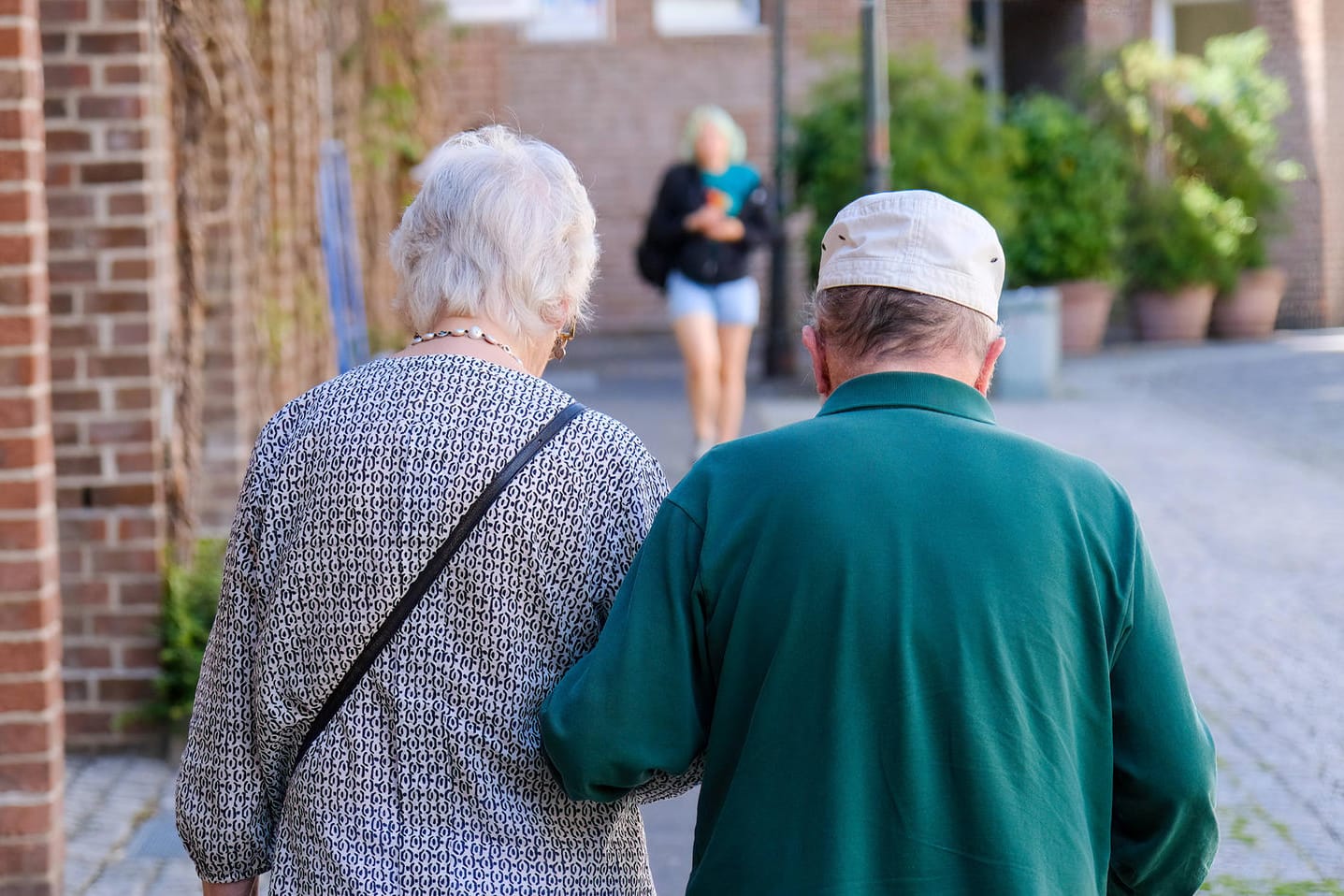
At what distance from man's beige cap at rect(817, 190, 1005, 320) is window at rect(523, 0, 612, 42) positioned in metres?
17.9

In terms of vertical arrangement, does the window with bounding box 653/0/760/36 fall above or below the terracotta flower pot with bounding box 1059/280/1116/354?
above

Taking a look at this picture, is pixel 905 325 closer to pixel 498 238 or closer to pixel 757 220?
pixel 498 238

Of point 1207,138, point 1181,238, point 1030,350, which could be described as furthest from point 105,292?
point 1207,138

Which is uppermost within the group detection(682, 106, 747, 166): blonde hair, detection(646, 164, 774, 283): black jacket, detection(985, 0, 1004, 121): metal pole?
detection(985, 0, 1004, 121): metal pole

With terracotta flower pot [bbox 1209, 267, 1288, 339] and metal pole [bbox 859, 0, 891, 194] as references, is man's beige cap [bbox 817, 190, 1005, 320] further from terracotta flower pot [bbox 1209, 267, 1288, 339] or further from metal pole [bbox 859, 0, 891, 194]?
terracotta flower pot [bbox 1209, 267, 1288, 339]

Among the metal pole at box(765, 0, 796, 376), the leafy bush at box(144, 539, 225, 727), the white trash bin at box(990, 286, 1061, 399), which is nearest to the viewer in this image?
the leafy bush at box(144, 539, 225, 727)

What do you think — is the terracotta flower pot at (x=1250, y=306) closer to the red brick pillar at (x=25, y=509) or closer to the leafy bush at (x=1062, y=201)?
the leafy bush at (x=1062, y=201)

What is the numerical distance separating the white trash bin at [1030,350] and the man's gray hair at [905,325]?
37.1 ft

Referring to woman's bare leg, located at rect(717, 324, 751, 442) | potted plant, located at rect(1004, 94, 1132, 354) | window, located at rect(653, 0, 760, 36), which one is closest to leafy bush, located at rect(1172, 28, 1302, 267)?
potted plant, located at rect(1004, 94, 1132, 354)

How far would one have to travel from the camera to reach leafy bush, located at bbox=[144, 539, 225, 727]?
4809mm

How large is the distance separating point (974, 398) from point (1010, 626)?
0.28 metres

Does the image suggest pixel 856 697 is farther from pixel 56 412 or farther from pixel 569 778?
pixel 56 412

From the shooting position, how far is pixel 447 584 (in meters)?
1.94

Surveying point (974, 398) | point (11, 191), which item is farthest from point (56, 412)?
point (974, 398)
